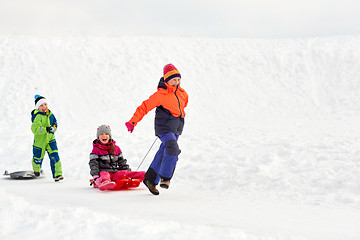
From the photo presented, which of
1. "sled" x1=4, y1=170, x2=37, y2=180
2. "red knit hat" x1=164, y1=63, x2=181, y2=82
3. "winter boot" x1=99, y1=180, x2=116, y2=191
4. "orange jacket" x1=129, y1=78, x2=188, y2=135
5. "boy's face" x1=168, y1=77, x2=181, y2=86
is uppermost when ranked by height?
"red knit hat" x1=164, y1=63, x2=181, y2=82

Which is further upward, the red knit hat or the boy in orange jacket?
the red knit hat

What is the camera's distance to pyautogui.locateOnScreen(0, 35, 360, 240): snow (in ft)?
13.0

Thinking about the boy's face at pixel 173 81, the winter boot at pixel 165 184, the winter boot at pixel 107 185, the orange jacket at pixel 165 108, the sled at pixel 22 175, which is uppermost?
the boy's face at pixel 173 81

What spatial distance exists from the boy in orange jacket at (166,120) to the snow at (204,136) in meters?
0.37

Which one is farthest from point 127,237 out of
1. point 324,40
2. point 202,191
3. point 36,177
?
point 324,40

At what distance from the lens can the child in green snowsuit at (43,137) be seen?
8031mm

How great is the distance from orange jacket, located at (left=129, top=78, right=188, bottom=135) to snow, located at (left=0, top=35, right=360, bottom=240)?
103 centimetres

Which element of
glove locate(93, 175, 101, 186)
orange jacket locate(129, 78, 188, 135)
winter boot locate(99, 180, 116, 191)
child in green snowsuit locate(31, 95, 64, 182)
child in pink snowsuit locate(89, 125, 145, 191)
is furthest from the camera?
child in green snowsuit locate(31, 95, 64, 182)

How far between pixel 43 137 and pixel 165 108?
3525 mm

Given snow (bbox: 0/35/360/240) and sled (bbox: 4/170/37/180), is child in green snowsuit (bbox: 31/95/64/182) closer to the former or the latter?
sled (bbox: 4/170/37/180)

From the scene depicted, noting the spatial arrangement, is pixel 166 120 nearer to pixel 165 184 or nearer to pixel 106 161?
pixel 165 184

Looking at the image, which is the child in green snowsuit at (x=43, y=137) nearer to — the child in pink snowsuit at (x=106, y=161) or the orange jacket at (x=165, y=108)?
the child in pink snowsuit at (x=106, y=161)

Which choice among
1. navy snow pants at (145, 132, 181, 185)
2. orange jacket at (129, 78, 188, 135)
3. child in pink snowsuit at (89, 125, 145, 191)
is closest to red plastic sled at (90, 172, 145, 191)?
child in pink snowsuit at (89, 125, 145, 191)

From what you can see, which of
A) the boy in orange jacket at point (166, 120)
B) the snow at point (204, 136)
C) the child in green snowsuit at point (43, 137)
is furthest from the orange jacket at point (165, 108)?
the child in green snowsuit at point (43, 137)
